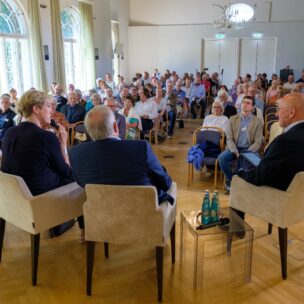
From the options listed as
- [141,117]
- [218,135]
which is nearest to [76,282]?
[218,135]

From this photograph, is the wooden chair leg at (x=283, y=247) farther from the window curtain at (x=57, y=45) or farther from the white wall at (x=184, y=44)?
the white wall at (x=184, y=44)

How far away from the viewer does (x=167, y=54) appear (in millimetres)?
14633

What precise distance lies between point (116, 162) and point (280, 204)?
1.29 m

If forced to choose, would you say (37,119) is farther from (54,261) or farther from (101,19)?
(101,19)

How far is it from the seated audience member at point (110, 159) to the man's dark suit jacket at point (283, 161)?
0.80 metres

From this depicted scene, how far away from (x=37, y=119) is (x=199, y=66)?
12.1 m

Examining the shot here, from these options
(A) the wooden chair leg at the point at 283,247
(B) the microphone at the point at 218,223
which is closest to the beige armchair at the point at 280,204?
(A) the wooden chair leg at the point at 283,247

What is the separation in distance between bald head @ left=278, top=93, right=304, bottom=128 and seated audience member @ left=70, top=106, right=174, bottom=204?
3.63 ft

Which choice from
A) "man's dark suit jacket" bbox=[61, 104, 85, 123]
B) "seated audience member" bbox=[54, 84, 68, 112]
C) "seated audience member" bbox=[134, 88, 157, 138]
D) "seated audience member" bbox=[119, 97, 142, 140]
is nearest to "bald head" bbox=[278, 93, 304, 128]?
"seated audience member" bbox=[119, 97, 142, 140]

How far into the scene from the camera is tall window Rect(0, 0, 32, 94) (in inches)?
335

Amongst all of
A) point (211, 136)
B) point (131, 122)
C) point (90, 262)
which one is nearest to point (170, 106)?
point (131, 122)

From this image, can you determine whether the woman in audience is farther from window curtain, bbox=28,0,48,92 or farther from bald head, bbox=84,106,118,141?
window curtain, bbox=28,0,48,92

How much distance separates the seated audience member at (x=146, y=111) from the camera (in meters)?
7.20

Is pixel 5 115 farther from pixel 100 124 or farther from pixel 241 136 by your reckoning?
pixel 100 124
